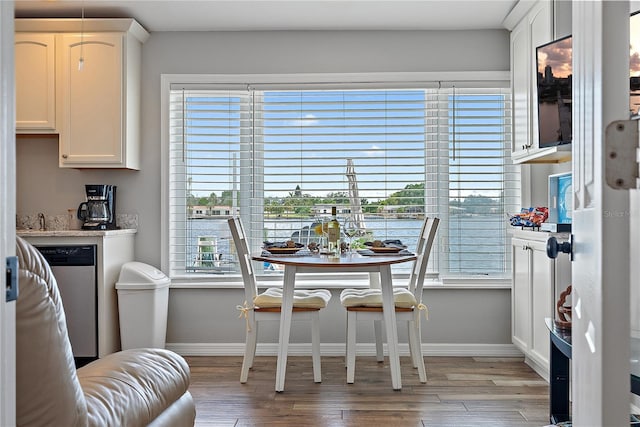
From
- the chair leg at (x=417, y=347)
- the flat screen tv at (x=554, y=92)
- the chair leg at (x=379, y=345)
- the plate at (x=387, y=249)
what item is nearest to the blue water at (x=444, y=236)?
the plate at (x=387, y=249)

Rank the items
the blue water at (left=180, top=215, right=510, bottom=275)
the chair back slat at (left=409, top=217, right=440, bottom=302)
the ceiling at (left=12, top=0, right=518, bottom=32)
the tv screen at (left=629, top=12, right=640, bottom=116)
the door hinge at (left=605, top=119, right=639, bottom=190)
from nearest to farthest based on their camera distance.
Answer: the door hinge at (left=605, top=119, right=639, bottom=190)
the tv screen at (left=629, top=12, right=640, bottom=116)
the chair back slat at (left=409, top=217, right=440, bottom=302)
the ceiling at (left=12, top=0, right=518, bottom=32)
the blue water at (left=180, top=215, right=510, bottom=275)

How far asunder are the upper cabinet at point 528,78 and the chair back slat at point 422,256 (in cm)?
81

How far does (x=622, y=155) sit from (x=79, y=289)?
3655mm

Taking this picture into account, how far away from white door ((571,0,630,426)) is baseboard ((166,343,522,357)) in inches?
137

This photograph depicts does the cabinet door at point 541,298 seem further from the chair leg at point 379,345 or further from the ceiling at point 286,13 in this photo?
the ceiling at point 286,13

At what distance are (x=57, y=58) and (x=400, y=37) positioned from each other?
2595 mm

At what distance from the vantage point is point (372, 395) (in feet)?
10.7

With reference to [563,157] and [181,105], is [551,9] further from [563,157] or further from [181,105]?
[181,105]

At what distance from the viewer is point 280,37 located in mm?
4344

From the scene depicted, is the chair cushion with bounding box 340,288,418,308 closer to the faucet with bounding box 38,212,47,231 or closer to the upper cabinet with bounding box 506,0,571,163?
the upper cabinet with bounding box 506,0,571,163

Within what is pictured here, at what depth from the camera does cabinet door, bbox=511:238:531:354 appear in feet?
12.1

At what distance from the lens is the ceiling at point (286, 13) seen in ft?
12.6

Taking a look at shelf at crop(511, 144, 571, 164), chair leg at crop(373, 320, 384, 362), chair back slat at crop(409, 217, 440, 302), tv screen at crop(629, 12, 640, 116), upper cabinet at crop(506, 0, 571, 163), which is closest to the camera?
tv screen at crop(629, 12, 640, 116)

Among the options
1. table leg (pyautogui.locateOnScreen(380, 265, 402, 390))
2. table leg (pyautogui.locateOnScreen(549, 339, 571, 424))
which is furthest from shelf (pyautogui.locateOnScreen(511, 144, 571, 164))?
table leg (pyautogui.locateOnScreen(549, 339, 571, 424))
